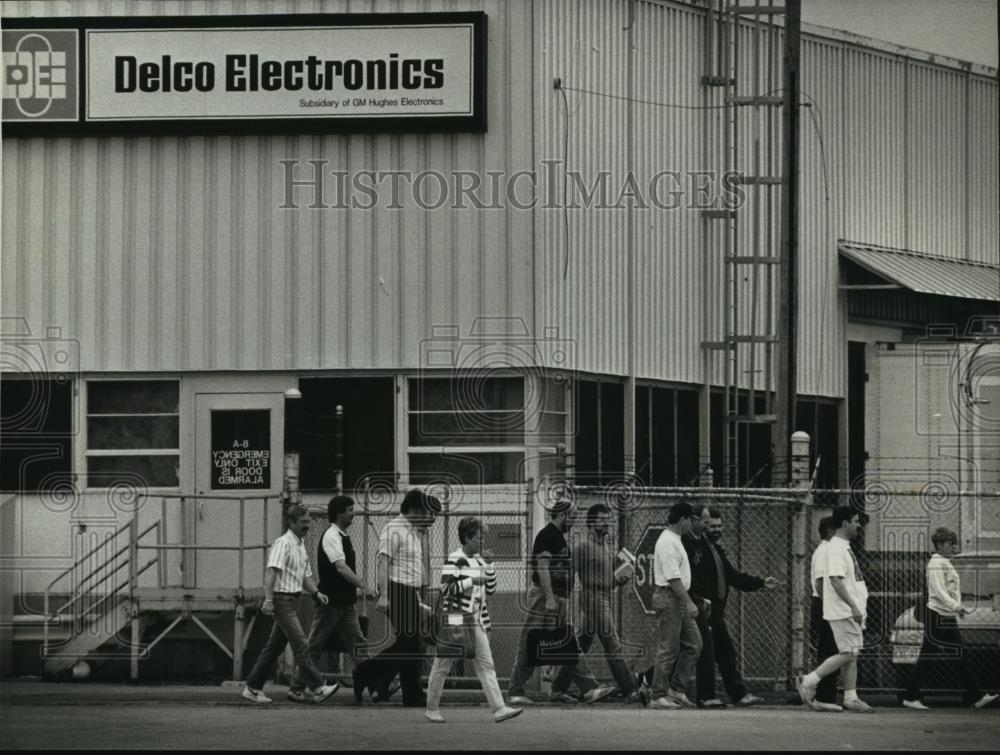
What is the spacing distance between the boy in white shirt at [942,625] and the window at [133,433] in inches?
354

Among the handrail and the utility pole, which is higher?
the utility pole

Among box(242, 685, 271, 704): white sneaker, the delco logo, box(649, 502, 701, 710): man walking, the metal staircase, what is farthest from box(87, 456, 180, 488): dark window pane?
box(649, 502, 701, 710): man walking

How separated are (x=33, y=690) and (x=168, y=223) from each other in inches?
227

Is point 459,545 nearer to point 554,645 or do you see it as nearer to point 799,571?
point 554,645

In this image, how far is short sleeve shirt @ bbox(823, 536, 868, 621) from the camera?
17370mm

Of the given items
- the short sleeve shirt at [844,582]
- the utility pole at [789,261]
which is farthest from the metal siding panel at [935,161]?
the short sleeve shirt at [844,582]

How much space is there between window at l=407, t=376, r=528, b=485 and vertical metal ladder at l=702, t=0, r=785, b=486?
4011mm

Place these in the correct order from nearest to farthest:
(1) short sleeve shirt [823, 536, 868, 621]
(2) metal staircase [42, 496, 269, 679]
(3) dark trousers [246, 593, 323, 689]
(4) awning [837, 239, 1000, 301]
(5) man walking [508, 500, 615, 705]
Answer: (1) short sleeve shirt [823, 536, 868, 621], (5) man walking [508, 500, 615, 705], (3) dark trousers [246, 593, 323, 689], (2) metal staircase [42, 496, 269, 679], (4) awning [837, 239, 1000, 301]

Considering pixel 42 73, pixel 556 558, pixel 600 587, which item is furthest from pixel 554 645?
pixel 42 73

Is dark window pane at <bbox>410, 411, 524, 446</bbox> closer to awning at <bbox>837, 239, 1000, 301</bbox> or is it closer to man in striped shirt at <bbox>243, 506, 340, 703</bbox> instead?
man in striped shirt at <bbox>243, 506, 340, 703</bbox>

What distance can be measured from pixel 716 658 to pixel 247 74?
8.96 meters

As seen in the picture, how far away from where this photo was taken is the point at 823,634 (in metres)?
17.9

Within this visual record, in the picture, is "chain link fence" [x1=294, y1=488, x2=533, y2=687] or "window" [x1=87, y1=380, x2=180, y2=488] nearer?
"chain link fence" [x1=294, y1=488, x2=533, y2=687]

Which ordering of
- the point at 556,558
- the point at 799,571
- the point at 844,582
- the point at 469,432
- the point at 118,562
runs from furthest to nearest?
the point at 118,562, the point at 469,432, the point at 799,571, the point at 556,558, the point at 844,582
